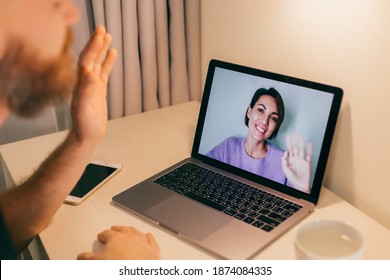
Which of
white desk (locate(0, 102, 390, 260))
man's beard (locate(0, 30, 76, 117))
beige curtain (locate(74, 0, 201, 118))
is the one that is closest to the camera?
man's beard (locate(0, 30, 76, 117))

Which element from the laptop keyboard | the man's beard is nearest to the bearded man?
the man's beard

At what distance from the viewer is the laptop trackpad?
77 cm

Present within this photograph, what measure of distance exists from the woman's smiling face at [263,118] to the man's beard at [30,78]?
1.22 feet

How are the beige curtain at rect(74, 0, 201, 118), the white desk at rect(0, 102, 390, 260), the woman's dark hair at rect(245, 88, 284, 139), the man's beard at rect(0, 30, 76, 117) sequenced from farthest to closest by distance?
1. the beige curtain at rect(74, 0, 201, 118)
2. the woman's dark hair at rect(245, 88, 284, 139)
3. the white desk at rect(0, 102, 390, 260)
4. the man's beard at rect(0, 30, 76, 117)

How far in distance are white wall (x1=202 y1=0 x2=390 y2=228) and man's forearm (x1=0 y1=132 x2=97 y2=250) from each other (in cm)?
44

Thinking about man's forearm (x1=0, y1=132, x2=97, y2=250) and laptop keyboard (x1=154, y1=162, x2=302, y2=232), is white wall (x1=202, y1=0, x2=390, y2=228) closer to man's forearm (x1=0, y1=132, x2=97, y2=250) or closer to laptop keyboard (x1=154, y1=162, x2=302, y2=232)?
laptop keyboard (x1=154, y1=162, x2=302, y2=232)

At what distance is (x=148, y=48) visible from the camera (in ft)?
3.85

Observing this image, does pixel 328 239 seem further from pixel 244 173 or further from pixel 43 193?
pixel 43 193

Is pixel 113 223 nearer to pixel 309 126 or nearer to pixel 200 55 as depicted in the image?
pixel 309 126

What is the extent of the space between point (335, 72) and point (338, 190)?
229 mm

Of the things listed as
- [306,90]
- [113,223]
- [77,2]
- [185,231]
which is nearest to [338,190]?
[306,90]

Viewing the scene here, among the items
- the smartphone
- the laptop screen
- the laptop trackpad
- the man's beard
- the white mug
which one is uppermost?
the man's beard

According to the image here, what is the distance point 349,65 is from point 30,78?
1.74 feet

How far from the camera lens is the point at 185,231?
2.50 ft
